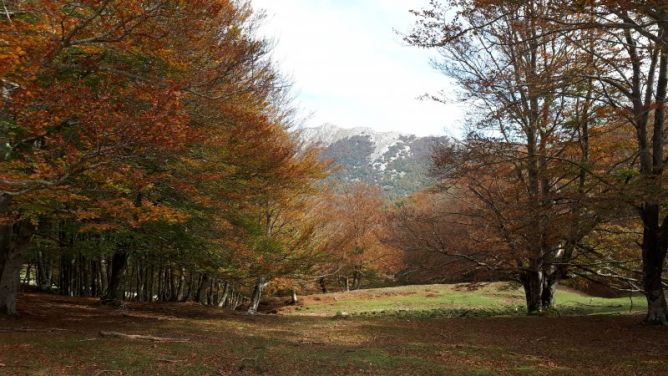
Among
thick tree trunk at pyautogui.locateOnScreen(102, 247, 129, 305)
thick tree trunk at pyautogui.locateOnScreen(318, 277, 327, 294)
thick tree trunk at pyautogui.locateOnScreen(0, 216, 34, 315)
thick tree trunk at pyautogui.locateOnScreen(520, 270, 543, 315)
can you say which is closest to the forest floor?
thick tree trunk at pyautogui.locateOnScreen(0, 216, 34, 315)

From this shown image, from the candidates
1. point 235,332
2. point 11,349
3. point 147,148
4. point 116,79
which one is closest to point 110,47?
point 116,79

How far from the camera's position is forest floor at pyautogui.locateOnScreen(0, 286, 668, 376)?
6.45m

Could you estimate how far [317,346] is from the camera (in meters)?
9.09

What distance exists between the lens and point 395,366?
6.88 m

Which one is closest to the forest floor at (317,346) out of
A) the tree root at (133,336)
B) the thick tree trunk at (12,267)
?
the tree root at (133,336)

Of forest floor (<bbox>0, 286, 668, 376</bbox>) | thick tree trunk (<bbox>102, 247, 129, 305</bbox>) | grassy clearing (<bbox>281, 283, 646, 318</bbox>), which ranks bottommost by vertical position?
grassy clearing (<bbox>281, 283, 646, 318</bbox>)

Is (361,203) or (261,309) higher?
(361,203)

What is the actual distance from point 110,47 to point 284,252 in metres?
10.2

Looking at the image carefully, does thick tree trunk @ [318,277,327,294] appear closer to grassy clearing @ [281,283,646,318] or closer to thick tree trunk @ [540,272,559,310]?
grassy clearing @ [281,283,646,318]

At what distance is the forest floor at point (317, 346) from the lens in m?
6.45

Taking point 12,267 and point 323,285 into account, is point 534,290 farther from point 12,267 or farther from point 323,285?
point 323,285

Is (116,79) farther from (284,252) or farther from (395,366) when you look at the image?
(284,252)

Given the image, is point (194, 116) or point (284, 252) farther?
point (284, 252)

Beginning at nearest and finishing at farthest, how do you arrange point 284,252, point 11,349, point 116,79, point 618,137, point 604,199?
1. point 11,349
2. point 116,79
3. point 604,199
4. point 618,137
5. point 284,252
